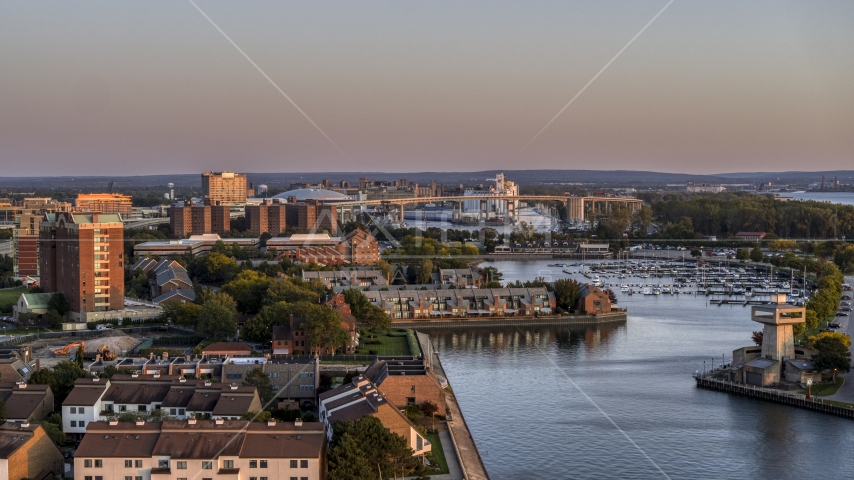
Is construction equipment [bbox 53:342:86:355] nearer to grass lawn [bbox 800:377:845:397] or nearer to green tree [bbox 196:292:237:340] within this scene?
green tree [bbox 196:292:237:340]

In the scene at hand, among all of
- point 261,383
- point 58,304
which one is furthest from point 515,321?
point 261,383

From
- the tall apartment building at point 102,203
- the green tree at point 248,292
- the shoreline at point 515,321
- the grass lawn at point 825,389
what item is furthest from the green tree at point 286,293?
the tall apartment building at point 102,203

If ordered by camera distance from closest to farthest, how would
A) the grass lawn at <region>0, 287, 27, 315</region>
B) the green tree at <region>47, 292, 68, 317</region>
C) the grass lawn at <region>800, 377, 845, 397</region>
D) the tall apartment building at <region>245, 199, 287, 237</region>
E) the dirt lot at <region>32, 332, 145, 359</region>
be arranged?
the grass lawn at <region>800, 377, 845, 397</region>, the dirt lot at <region>32, 332, 145, 359</region>, the green tree at <region>47, 292, 68, 317</region>, the grass lawn at <region>0, 287, 27, 315</region>, the tall apartment building at <region>245, 199, 287, 237</region>

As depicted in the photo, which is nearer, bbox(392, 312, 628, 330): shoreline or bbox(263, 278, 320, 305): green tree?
bbox(263, 278, 320, 305): green tree

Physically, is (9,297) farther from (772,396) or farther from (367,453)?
(772,396)

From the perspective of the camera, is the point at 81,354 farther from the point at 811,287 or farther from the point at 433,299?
the point at 811,287

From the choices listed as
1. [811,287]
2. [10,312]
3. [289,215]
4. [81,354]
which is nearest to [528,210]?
[289,215]

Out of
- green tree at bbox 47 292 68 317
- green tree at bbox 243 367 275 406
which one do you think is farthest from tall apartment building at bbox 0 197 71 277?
green tree at bbox 243 367 275 406
